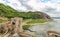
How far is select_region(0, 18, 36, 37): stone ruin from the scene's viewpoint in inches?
185

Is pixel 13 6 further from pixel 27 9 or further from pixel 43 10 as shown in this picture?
pixel 43 10

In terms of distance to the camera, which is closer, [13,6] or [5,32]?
[5,32]

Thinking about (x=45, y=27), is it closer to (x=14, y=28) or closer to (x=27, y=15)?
(x=27, y=15)

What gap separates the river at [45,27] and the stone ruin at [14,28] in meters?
0.28

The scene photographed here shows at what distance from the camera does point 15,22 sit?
4758mm

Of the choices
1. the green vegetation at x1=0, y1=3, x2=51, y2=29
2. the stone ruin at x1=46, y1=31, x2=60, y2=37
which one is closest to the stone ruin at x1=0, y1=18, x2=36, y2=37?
the green vegetation at x1=0, y1=3, x2=51, y2=29

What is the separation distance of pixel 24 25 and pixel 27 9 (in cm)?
55

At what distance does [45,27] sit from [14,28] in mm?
934

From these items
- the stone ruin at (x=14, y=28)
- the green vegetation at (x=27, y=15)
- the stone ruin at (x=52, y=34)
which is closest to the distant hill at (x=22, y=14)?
the green vegetation at (x=27, y=15)

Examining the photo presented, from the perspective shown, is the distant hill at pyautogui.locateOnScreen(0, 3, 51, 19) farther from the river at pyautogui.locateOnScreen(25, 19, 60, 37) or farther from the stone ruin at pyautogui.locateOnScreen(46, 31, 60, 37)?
the stone ruin at pyautogui.locateOnScreen(46, 31, 60, 37)

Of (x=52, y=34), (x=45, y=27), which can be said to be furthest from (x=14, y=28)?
(x=52, y=34)

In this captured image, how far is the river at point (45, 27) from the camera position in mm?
4641

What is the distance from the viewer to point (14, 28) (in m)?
4.74

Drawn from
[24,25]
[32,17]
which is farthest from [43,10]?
[24,25]
